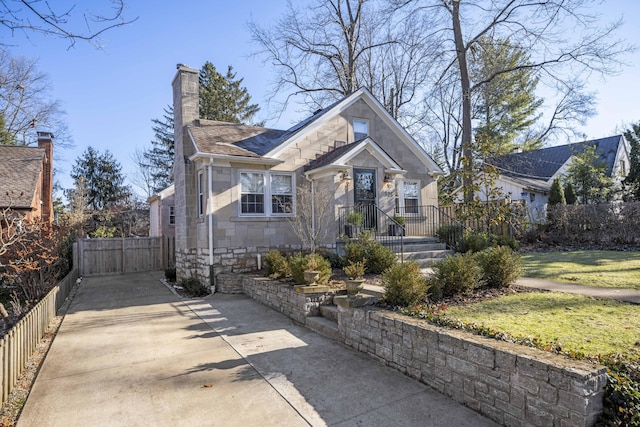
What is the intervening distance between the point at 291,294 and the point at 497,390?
4.65 m

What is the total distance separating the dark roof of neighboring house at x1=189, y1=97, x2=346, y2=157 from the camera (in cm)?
1105

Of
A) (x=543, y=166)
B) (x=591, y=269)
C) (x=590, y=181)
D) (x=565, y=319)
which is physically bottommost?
(x=565, y=319)

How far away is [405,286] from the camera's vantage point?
5504 millimetres

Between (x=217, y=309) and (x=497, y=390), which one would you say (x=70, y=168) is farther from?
(x=497, y=390)

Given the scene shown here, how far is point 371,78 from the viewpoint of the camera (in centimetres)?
2484

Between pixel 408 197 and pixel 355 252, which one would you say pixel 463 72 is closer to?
pixel 408 197

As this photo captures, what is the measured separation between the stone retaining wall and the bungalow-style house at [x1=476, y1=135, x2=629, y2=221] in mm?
20989

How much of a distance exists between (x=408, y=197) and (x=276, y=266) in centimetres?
A: 668

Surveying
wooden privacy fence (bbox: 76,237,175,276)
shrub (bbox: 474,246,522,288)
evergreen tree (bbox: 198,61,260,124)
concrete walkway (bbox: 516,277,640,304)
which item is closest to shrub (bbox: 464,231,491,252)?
concrete walkway (bbox: 516,277,640,304)

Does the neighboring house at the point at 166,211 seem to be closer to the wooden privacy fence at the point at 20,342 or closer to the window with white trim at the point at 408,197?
the window with white trim at the point at 408,197

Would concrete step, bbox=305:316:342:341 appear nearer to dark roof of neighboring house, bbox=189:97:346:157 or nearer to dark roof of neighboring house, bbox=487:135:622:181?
dark roof of neighboring house, bbox=189:97:346:157

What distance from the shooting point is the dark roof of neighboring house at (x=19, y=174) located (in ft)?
44.6

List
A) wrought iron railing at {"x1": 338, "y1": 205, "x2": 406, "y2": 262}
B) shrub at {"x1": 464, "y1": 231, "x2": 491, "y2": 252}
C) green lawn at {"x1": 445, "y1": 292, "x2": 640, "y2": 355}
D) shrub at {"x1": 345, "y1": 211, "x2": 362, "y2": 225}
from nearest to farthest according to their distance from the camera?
green lawn at {"x1": 445, "y1": 292, "x2": 640, "y2": 355}
shrub at {"x1": 464, "y1": 231, "x2": 491, "y2": 252}
shrub at {"x1": 345, "y1": 211, "x2": 362, "y2": 225}
wrought iron railing at {"x1": 338, "y1": 205, "x2": 406, "y2": 262}

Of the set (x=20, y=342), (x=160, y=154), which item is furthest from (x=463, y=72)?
(x=160, y=154)
